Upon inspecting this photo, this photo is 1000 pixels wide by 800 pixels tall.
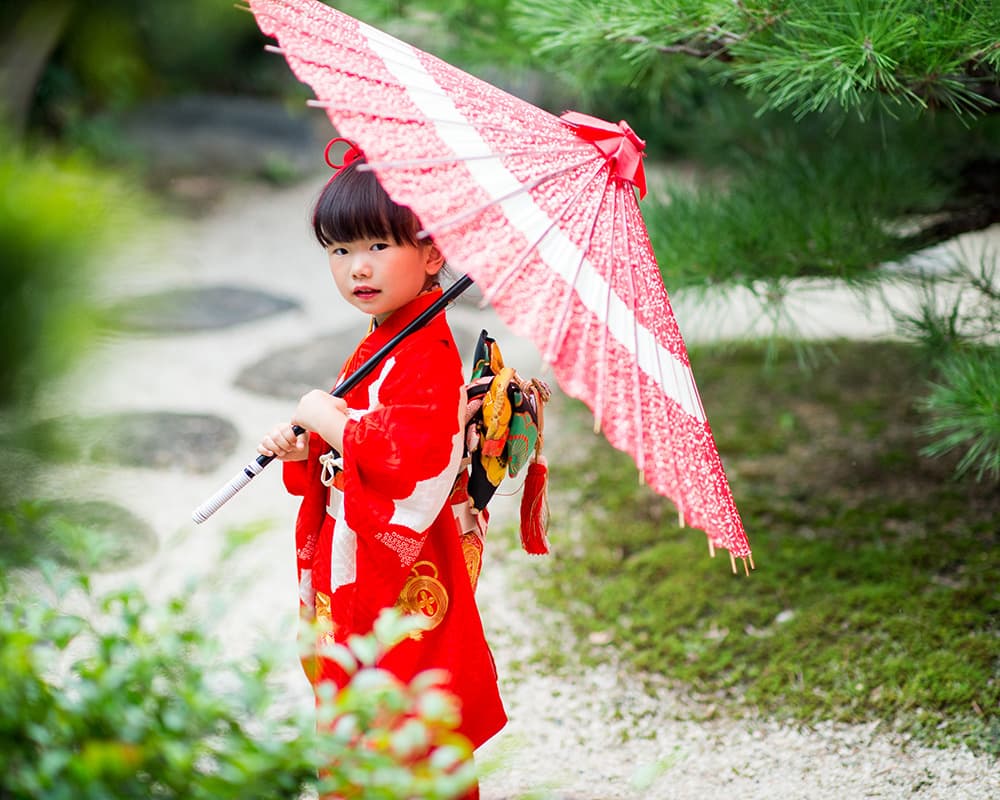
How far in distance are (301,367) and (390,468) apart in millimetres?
2687

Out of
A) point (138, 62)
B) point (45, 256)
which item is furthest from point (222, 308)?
point (45, 256)

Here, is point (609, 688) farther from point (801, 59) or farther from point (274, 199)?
point (274, 199)

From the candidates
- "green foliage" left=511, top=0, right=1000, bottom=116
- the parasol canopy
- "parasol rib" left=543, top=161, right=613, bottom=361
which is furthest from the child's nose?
"green foliage" left=511, top=0, right=1000, bottom=116

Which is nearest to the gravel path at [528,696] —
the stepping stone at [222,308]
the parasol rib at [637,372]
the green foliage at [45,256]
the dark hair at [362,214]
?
the green foliage at [45,256]

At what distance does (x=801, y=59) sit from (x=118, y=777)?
1.66 meters

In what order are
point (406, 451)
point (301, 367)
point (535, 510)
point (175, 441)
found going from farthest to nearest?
point (301, 367) → point (175, 441) → point (535, 510) → point (406, 451)

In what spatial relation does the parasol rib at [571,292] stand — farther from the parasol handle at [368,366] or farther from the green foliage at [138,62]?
the green foliage at [138,62]

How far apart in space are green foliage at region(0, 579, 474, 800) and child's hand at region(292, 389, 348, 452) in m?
0.50

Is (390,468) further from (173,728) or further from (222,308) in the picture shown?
(222,308)

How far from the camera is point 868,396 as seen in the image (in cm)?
367

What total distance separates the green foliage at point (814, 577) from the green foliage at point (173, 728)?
156 cm

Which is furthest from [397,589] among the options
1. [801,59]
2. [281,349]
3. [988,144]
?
[281,349]

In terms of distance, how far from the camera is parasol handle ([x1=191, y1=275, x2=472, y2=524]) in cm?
157

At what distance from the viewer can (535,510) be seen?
1.80 metres
